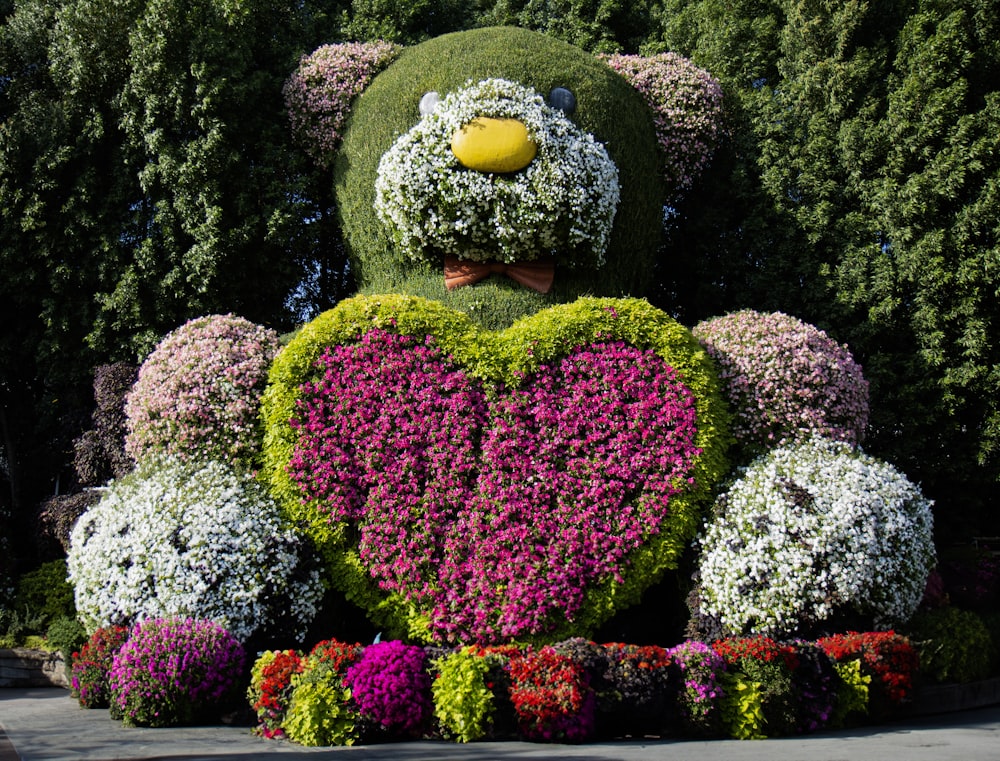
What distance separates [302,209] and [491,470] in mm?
4468

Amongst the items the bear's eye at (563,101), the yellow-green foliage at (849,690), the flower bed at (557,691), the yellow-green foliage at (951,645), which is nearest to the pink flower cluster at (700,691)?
the flower bed at (557,691)

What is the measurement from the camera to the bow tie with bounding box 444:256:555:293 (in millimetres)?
9211

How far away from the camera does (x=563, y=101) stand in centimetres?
943

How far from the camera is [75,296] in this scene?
1059cm

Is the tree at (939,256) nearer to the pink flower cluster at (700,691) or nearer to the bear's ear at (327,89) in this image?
the pink flower cluster at (700,691)

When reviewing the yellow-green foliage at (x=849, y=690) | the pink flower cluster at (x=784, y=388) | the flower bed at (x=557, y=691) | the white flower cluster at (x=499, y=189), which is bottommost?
the yellow-green foliage at (x=849, y=690)

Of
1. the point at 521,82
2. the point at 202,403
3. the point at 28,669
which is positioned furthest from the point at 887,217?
the point at 28,669

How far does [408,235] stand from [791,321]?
12.7ft

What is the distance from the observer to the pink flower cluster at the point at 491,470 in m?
7.64

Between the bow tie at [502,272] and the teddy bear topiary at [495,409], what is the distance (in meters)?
0.02

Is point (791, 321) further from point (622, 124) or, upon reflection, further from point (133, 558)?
point (133, 558)

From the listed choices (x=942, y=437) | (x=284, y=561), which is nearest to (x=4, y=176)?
(x=284, y=561)

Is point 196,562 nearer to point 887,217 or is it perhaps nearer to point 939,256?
point 887,217

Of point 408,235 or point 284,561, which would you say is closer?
point 284,561
